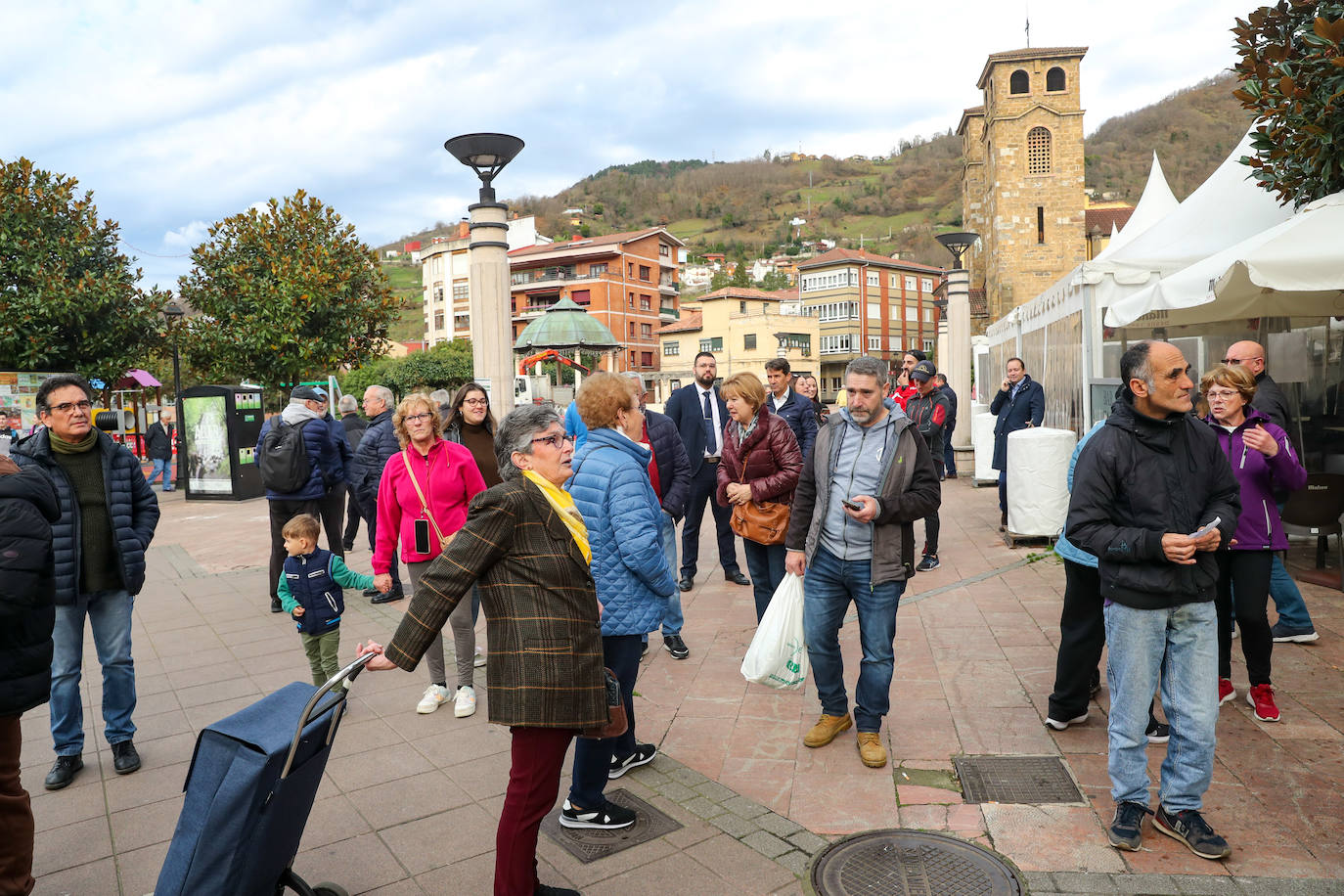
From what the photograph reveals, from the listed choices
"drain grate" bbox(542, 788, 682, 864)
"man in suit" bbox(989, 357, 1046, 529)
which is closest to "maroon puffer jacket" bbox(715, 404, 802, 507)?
"drain grate" bbox(542, 788, 682, 864)

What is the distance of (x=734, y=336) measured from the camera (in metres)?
72.2

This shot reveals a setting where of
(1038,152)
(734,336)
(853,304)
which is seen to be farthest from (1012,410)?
(853,304)

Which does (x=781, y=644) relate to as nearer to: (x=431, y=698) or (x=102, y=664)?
(x=431, y=698)

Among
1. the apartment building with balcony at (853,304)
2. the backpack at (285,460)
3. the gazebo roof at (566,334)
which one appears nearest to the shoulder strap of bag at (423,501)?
the backpack at (285,460)

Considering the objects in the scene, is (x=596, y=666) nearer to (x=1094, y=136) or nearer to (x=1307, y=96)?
(x=1307, y=96)

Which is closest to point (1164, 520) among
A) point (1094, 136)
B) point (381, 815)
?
point (381, 815)

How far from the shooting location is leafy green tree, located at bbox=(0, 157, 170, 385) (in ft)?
62.6

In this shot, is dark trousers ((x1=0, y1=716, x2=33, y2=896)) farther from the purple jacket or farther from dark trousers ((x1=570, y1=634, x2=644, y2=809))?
the purple jacket

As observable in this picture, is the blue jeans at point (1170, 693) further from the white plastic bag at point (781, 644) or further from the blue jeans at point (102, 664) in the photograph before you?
the blue jeans at point (102, 664)

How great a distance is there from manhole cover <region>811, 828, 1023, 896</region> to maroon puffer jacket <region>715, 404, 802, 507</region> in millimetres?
2369

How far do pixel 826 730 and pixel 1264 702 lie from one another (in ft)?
7.21

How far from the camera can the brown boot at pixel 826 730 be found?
173 inches

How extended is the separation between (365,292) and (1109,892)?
2472 cm

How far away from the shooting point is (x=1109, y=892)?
3.02 metres
